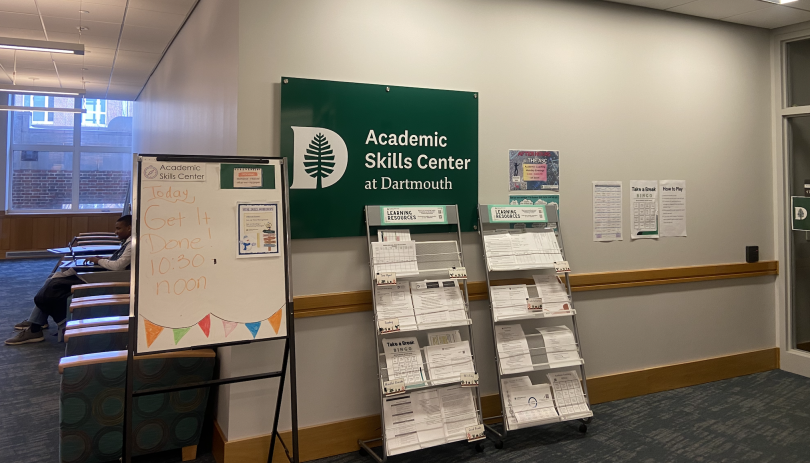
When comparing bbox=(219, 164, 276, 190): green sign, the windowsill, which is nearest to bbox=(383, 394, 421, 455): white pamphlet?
bbox=(219, 164, 276, 190): green sign

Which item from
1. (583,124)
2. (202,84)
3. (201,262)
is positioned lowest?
(201,262)

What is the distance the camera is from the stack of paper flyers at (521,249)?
3355 mm

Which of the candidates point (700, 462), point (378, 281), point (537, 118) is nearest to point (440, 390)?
point (378, 281)

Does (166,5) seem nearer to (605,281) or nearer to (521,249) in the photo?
(521,249)

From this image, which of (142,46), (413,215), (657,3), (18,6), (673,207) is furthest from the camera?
(142,46)

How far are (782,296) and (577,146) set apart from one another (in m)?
2.39

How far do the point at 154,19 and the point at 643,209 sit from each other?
4165 mm

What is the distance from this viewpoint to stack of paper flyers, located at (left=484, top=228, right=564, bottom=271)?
3355mm

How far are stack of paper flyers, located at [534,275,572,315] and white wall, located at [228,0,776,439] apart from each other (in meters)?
0.36

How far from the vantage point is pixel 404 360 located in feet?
9.86

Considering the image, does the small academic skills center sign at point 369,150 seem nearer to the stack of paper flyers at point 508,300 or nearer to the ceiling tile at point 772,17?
the stack of paper flyers at point 508,300

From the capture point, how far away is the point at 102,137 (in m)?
12.3

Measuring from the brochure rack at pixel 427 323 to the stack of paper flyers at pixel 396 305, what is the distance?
0.02 m

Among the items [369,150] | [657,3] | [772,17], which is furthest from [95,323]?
[772,17]
